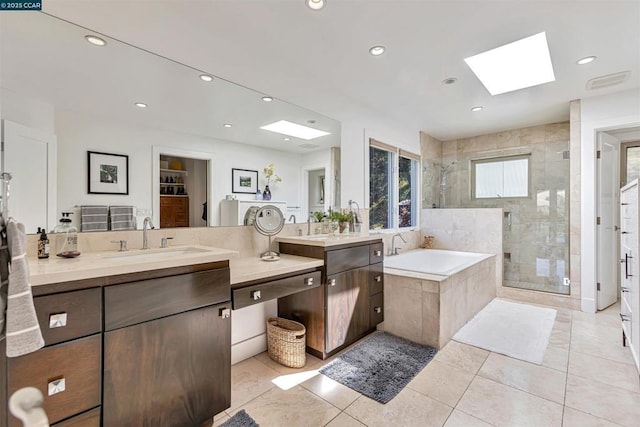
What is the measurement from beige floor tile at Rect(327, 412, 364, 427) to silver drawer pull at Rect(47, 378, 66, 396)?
4.19ft

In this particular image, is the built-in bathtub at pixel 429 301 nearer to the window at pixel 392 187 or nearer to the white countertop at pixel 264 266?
the window at pixel 392 187

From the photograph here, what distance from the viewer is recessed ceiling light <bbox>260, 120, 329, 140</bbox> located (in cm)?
256

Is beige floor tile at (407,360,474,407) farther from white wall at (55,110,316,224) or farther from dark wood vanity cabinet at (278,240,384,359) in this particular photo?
white wall at (55,110,316,224)

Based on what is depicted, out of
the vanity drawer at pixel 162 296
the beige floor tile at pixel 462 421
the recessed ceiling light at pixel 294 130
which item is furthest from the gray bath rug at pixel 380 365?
the recessed ceiling light at pixel 294 130

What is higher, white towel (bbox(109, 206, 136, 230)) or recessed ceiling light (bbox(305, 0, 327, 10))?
recessed ceiling light (bbox(305, 0, 327, 10))

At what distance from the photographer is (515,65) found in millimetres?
2666

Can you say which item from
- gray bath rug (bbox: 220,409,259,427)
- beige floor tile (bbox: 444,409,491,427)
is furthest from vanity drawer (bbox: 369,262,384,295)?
gray bath rug (bbox: 220,409,259,427)

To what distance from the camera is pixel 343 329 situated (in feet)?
8.01

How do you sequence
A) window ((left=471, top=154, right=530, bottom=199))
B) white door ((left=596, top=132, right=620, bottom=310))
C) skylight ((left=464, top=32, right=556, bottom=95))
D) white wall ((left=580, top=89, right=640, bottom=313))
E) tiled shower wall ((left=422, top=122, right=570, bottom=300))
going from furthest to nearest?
window ((left=471, top=154, right=530, bottom=199)), tiled shower wall ((left=422, top=122, right=570, bottom=300)), white door ((left=596, top=132, right=620, bottom=310)), white wall ((left=580, top=89, right=640, bottom=313)), skylight ((left=464, top=32, right=556, bottom=95))

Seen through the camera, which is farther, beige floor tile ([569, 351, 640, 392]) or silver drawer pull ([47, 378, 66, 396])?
beige floor tile ([569, 351, 640, 392])

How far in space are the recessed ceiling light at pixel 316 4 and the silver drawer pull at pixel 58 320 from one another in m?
1.99

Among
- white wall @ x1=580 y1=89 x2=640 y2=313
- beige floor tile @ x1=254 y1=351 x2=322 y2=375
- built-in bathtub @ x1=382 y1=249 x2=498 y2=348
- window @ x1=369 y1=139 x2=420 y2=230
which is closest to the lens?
beige floor tile @ x1=254 y1=351 x2=322 y2=375

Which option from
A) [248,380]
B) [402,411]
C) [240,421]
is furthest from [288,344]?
[402,411]

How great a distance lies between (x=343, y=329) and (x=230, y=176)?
1557 millimetres
